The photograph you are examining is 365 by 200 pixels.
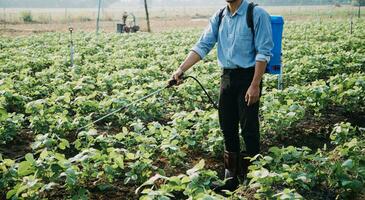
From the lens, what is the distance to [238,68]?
14.5ft

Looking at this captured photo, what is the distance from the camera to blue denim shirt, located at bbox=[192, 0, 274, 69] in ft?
13.6

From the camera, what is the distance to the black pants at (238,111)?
14.5 ft

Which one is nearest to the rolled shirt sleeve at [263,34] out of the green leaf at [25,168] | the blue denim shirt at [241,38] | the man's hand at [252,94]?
the blue denim shirt at [241,38]

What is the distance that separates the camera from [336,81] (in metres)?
7.85

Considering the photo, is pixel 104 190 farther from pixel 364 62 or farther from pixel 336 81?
pixel 364 62

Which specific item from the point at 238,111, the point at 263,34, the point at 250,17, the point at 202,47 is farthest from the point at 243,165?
the point at 250,17

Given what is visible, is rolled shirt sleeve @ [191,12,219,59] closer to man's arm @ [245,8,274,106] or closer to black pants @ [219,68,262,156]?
black pants @ [219,68,262,156]

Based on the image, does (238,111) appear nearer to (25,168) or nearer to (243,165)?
(243,165)

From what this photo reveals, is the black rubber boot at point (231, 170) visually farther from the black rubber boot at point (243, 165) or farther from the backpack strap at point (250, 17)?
the backpack strap at point (250, 17)

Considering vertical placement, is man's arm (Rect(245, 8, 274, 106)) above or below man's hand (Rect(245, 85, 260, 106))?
above

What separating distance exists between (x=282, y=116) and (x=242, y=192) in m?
1.98

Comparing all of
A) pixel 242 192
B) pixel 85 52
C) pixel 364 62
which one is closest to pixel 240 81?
pixel 242 192

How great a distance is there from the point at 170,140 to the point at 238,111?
0.96 m

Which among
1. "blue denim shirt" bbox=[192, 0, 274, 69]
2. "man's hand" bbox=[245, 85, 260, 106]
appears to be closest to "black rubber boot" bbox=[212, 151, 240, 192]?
"man's hand" bbox=[245, 85, 260, 106]
